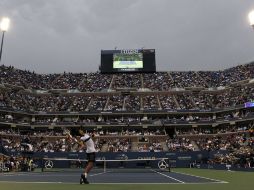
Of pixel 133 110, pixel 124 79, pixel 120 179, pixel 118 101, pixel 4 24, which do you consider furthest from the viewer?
pixel 124 79

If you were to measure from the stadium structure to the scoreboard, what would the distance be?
207 mm

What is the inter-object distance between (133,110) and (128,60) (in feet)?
34.6

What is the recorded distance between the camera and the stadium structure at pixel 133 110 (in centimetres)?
6781

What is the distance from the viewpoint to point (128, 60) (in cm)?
8062

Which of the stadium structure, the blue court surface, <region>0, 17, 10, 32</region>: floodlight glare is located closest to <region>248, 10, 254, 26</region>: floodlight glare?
the blue court surface

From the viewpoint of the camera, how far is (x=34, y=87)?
91312mm

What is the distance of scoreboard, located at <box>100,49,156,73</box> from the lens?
8006 cm

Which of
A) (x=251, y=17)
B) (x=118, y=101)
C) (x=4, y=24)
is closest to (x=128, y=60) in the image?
(x=118, y=101)

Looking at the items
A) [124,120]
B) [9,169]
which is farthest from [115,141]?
[9,169]

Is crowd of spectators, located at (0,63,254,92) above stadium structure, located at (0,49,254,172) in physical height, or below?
above

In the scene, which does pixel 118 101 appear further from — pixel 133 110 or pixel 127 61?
pixel 127 61

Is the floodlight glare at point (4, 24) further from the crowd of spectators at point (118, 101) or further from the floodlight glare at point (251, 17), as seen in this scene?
the crowd of spectators at point (118, 101)

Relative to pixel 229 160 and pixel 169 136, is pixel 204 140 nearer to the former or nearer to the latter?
pixel 169 136

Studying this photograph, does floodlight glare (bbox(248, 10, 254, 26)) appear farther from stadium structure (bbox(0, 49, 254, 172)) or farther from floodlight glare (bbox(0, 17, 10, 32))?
stadium structure (bbox(0, 49, 254, 172))
